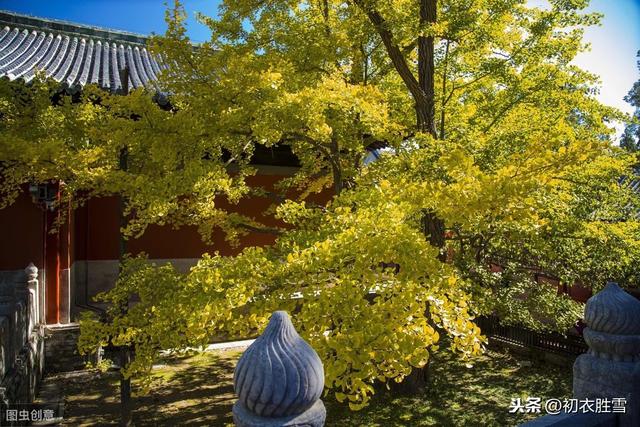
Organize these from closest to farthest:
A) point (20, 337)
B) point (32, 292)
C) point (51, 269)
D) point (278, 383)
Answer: point (278, 383)
point (20, 337)
point (32, 292)
point (51, 269)

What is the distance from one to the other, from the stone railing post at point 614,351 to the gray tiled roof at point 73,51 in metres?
9.79

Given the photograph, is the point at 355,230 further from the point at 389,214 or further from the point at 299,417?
the point at 299,417

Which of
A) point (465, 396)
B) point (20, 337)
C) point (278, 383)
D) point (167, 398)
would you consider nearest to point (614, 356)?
point (278, 383)

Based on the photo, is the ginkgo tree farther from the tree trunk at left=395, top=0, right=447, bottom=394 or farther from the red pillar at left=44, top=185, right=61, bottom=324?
the red pillar at left=44, top=185, right=61, bottom=324

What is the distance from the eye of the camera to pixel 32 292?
8586 millimetres

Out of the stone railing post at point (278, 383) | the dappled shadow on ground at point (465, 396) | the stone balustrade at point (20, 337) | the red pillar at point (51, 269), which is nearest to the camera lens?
the stone railing post at point (278, 383)

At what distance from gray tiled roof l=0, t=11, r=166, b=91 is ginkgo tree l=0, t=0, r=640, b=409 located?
183 inches

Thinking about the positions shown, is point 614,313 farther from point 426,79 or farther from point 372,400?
point 372,400

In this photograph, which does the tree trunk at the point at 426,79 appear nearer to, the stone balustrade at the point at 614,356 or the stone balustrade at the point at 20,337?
the stone balustrade at the point at 614,356

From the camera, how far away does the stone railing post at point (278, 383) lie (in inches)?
70.6

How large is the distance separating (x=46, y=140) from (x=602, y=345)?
6269 mm

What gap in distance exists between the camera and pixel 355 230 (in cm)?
423

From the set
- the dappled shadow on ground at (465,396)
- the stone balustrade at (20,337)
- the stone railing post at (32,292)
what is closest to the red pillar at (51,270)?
the stone balustrade at (20,337)

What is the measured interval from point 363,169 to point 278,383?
6370mm
